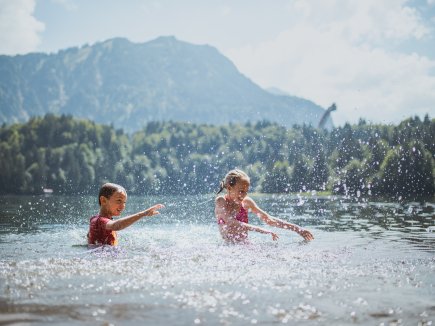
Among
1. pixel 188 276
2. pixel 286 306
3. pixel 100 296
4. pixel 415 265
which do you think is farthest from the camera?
pixel 415 265

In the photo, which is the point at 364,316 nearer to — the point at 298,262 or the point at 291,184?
the point at 298,262

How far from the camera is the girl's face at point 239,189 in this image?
12133 millimetres

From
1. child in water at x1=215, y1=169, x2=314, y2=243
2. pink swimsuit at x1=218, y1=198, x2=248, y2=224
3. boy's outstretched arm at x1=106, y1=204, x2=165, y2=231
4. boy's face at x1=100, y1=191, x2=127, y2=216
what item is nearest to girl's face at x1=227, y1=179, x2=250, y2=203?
child in water at x1=215, y1=169, x2=314, y2=243

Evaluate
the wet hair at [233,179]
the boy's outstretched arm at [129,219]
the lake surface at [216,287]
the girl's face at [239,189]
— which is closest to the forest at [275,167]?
the girl's face at [239,189]

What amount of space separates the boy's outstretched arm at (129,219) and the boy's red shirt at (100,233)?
266mm

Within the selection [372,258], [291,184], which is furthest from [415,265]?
[291,184]

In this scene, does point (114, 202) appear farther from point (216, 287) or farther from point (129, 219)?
point (216, 287)

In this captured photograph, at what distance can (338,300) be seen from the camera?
249 inches

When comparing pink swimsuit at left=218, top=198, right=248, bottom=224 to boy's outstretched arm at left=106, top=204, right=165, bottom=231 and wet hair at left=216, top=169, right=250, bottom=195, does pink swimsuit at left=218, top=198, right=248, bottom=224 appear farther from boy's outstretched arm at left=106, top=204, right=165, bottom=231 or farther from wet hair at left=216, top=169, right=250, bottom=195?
boy's outstretched arm at left=106, top=204, right=165, bottom=231

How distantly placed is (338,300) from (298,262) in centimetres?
295

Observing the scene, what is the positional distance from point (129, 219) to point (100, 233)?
1419 mm

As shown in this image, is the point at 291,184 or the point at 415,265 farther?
the point at 291,184

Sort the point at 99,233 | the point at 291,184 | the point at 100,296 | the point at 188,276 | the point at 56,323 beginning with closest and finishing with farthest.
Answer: the point at 56,323
the point at 100,296
the point at 188,276
the point at 99,233
the point at 291,184

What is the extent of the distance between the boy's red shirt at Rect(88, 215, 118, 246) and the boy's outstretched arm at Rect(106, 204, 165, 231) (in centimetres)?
27
